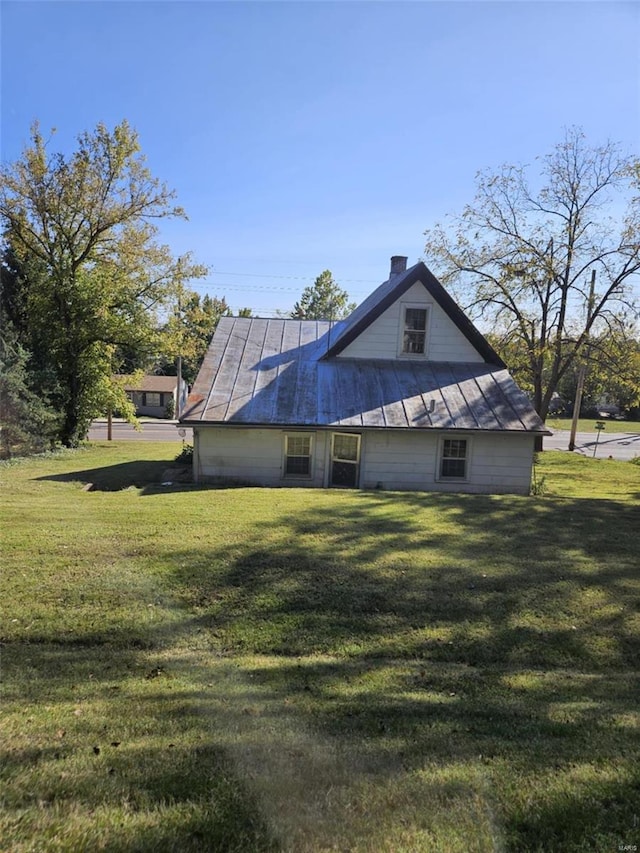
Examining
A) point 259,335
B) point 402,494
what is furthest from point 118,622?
point 259,335

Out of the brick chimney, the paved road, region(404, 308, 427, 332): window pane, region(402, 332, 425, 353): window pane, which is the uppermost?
the brick chimney

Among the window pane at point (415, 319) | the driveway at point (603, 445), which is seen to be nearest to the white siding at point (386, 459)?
the window pane at point (415, 319)

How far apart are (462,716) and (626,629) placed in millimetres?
2757

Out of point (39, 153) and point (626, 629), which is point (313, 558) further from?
point (39, 153)

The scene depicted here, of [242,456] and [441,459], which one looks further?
[441,459]

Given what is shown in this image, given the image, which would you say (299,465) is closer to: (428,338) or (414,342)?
(414,342)

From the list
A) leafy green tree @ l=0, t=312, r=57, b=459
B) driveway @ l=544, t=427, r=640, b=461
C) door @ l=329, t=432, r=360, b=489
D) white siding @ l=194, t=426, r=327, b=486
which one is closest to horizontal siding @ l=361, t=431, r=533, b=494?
door @ l=329, t=432, r=360, b=489

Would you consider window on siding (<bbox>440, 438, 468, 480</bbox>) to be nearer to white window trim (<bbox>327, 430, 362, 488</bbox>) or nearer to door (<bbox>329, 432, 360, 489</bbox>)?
white window trim (<bbox>327, 430, 362, 488</bbox>)

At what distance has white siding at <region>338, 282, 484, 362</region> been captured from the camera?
16.0 m

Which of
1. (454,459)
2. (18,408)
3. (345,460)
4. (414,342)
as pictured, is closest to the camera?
(345,460)

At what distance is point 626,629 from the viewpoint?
5.12 metres

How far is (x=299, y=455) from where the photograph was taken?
13.7 m

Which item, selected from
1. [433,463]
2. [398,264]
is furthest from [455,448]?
[398,264]

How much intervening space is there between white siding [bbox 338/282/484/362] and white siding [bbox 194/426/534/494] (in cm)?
352
